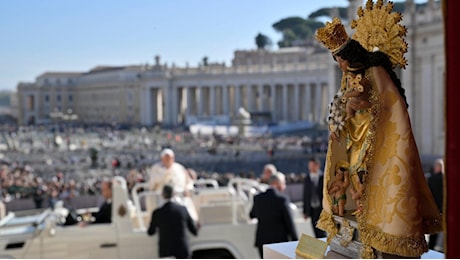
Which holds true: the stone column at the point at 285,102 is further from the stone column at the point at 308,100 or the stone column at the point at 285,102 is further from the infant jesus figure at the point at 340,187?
the infant jesus figure at the point at 340,187

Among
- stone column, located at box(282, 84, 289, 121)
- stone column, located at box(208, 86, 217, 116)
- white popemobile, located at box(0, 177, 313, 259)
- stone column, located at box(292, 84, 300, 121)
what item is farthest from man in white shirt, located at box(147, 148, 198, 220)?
stone column, located at box(208, 86, 217, 116)

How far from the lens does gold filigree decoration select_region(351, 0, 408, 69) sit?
2.59m

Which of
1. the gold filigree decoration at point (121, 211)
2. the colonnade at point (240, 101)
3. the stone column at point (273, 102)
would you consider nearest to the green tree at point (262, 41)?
the colonnade at point (240, 101)

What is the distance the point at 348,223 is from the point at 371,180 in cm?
22

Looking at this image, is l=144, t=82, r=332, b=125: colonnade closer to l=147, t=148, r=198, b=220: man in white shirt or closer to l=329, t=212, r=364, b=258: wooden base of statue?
l=147, t=148, r=198, b=220: man in white shirt

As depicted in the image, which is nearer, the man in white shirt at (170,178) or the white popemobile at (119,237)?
the white popemobile at (119,237)

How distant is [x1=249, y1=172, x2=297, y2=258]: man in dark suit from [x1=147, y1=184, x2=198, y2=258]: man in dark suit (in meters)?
0.66

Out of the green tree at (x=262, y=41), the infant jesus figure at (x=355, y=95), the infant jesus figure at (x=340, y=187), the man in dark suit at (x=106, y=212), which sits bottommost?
the man in dark suit at (x=106, y=212)

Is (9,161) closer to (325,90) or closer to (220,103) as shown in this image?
(325,90)

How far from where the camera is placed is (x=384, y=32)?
2.62 m

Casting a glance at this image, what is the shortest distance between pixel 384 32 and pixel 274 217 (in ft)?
10.1

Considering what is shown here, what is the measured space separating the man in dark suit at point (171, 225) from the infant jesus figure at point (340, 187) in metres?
2.99

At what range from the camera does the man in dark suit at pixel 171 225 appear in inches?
220

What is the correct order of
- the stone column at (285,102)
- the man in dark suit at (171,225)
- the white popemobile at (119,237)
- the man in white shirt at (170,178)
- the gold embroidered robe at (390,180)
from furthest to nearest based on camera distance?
the stone column at (285,102)
the man in white shirt at (170,178)
the white popemobile at (119,237)
the man in dark suit at (171,225)
the gold embroidered robe at (390,180)
